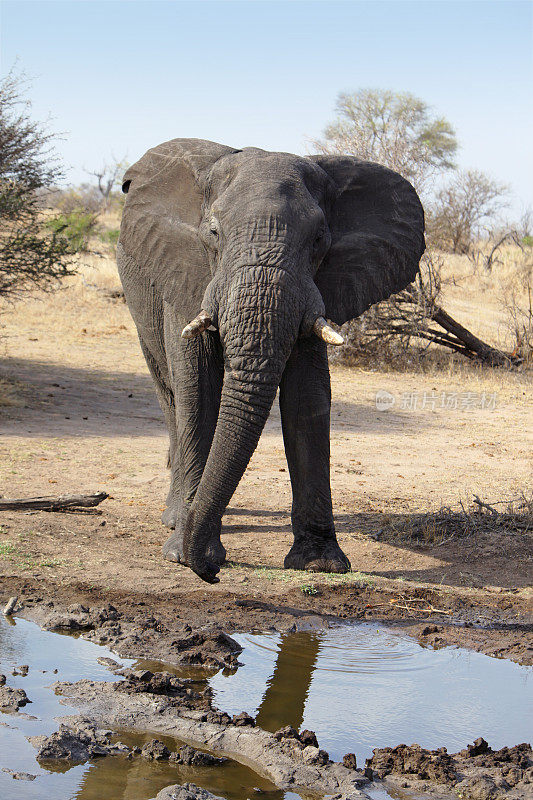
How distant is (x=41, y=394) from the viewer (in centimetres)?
1259

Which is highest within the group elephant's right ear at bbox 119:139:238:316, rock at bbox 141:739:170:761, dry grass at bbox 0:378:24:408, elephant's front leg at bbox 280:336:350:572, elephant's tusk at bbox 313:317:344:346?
elephant's right ear at bbox 119:139:238:316

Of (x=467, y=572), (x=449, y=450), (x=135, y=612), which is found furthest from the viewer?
(x=449, y=450)

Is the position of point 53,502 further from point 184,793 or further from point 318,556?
point 184,793

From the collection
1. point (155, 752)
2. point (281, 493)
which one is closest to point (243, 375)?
point (155, 752)

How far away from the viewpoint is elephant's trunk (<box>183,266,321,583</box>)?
4910 millimetres

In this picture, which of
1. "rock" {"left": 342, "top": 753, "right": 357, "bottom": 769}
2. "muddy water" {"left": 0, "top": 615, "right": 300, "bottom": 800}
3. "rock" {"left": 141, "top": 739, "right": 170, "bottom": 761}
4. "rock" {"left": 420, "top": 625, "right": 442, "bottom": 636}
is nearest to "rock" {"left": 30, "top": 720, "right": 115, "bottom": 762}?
"muddy water" {"left": 0, "top": 615, "right": 300, "bottom": 800}

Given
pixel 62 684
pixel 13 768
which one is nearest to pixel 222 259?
pixel 62 684

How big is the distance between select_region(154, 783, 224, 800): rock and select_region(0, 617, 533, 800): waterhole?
0.37 ft

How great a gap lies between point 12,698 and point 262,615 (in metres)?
1.61

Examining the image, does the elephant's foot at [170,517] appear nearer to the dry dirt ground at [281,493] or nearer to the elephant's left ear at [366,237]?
the dry dirt ground at [281,493]

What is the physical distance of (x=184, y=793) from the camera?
3.06 metres

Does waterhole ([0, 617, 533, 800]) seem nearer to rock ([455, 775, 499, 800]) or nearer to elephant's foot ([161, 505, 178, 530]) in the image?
rock ([455, 775, 499, 800])

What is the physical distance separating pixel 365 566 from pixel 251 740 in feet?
9.69

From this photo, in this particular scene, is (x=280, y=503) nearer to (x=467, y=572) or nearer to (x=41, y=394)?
(x=467, y=572)
